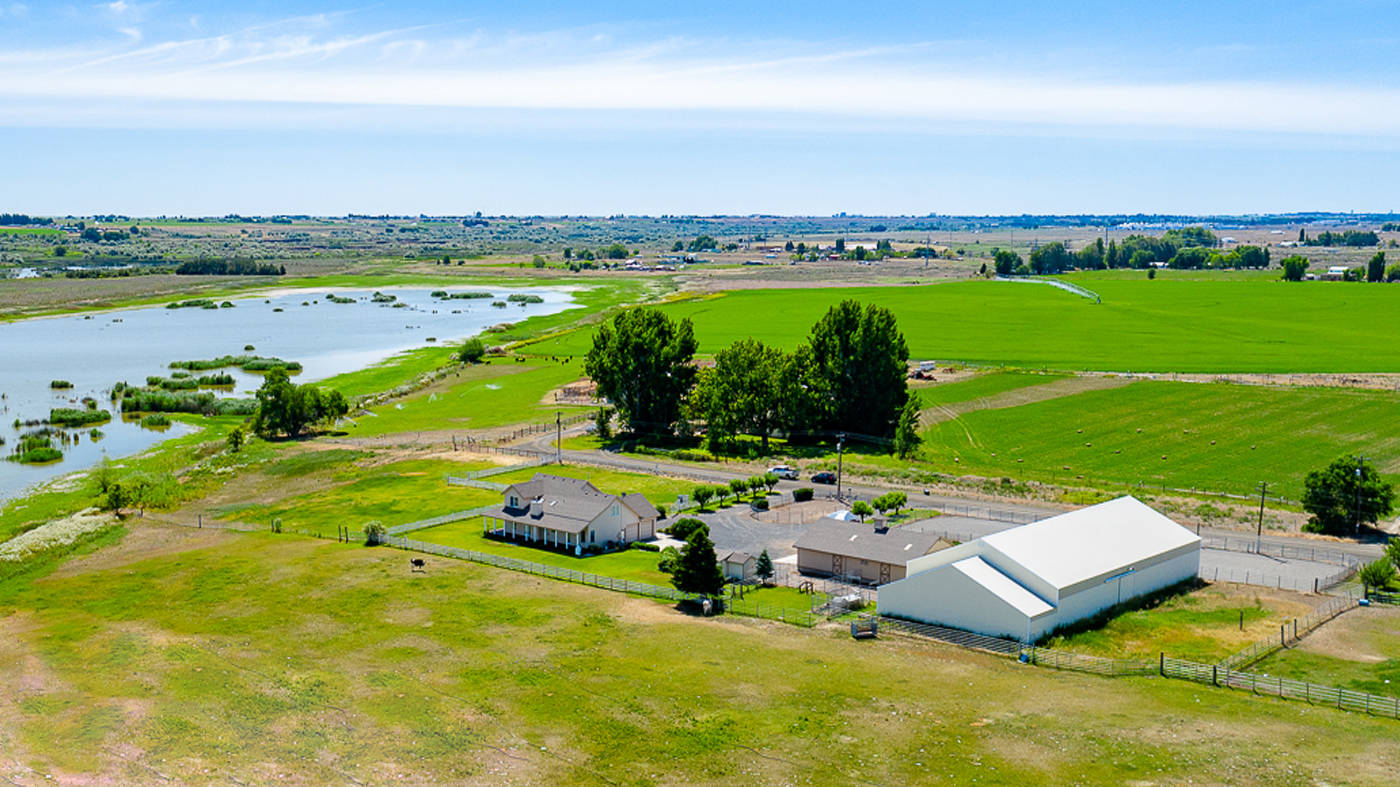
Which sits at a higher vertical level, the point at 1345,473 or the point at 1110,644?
the point at 1345,473

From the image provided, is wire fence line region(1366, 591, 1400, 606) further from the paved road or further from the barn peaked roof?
the barn peaked roof

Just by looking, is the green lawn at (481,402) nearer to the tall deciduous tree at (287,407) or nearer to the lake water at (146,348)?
the tall deciduous tree at (287,407)

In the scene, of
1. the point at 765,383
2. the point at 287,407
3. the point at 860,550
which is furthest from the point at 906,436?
the point at 287,407

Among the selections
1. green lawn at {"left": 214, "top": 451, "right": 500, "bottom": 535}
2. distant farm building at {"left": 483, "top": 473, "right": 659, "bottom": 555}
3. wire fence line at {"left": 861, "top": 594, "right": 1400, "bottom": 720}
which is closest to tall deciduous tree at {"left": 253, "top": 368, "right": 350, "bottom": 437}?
green lawn at {"left": 214, "top": 451, "right": 500, "bottom": 535}

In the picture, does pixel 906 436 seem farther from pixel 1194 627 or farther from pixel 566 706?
pixel 566 706

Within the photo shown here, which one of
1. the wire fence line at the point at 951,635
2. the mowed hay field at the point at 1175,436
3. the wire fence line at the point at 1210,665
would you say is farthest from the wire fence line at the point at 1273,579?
the mowed hay field at the point at 1175,436

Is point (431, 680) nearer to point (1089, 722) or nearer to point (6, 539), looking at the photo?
point (1089, 722)

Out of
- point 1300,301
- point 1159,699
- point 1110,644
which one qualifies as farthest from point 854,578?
point 1300,301
